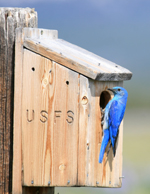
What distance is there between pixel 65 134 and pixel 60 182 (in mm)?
433

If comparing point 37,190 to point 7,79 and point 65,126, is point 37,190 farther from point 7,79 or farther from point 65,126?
point 7,79

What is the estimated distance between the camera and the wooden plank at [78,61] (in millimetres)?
4730

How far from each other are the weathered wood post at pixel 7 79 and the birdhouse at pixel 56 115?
0.32 ft

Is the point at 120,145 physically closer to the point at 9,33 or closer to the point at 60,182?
the point at 60,182

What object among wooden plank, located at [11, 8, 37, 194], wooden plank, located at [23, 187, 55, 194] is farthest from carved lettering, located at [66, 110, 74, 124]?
wooden plank, located at [23, 187, 55, 194]

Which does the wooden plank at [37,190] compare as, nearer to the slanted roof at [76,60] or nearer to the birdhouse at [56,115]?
the birdhouse at [56,115]

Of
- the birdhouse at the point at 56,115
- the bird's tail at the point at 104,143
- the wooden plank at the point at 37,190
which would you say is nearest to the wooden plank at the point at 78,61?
the birdhouse at the point at 56,115

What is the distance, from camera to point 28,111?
490cm

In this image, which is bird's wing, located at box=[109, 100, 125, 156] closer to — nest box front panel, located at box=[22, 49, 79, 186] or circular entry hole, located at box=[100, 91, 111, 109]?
circular entry hole, located at box=[100, 91, 111, 109]

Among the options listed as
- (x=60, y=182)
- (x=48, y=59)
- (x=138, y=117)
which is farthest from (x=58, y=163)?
(x=138, y=117)

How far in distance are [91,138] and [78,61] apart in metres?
0.68

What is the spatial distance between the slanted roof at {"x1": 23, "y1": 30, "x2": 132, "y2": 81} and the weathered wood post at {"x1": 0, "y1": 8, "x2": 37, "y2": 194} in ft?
0.58

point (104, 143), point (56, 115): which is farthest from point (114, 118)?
Answer: point (56, 115)

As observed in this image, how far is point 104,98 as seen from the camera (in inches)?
205
